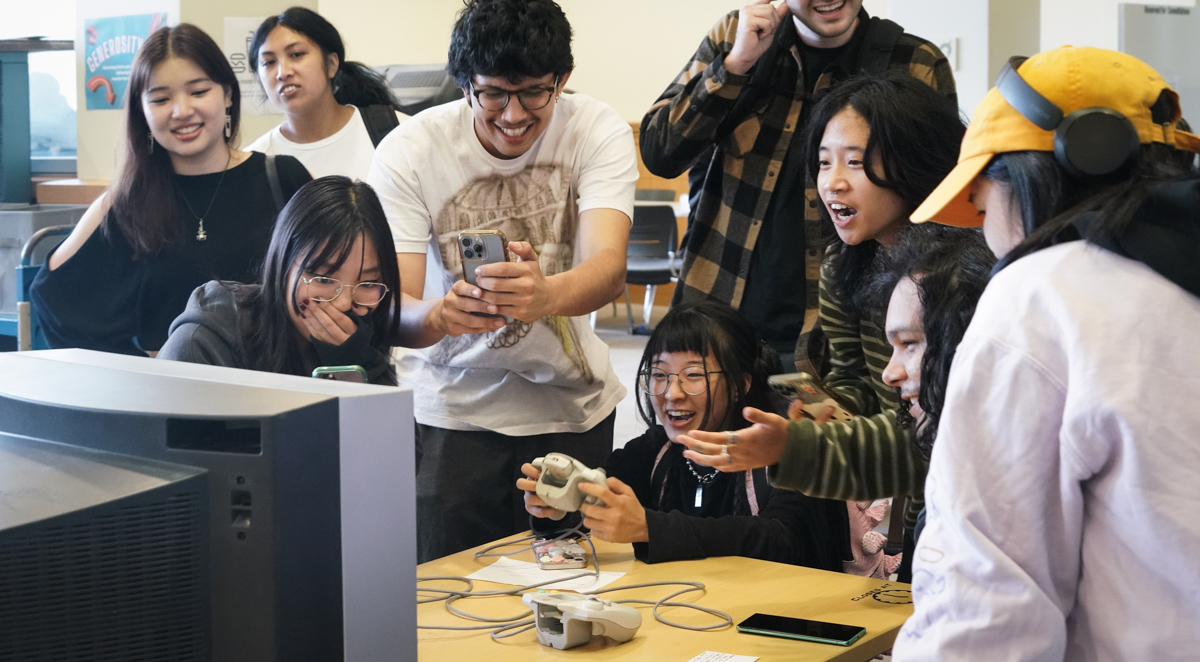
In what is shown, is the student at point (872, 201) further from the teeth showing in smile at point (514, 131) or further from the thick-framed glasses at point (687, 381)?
the teeth showing in smile at point (514, 131)

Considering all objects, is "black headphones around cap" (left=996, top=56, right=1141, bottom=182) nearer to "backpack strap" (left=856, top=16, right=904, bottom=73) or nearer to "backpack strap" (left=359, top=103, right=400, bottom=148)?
"backpack strap" (left=856, top=16, right=904, bottom=73)

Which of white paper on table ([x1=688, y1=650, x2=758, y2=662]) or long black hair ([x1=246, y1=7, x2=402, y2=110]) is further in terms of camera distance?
long black hair ([x1=246, y1=7, x2=402, y2=110])

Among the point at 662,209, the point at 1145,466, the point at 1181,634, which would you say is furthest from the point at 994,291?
the point at 662,209

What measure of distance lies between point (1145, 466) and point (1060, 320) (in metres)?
0.12

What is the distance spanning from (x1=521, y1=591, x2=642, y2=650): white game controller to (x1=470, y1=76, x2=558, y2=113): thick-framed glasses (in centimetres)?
94

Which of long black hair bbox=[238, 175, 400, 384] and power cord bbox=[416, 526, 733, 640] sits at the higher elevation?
long black hair bbox=[238, 175, 400, 384]

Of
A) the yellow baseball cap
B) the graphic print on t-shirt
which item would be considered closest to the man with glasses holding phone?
the graphic print on t-shirt

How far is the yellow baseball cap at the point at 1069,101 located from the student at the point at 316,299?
1.09 meters

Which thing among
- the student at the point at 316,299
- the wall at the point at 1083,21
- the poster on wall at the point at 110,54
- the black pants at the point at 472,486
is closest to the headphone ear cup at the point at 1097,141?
the student at the point at 316,299

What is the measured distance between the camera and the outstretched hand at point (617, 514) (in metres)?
1.63

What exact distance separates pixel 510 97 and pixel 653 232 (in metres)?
5.62

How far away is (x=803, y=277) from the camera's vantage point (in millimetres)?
2104

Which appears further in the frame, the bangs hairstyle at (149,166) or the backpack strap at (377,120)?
the backpack strap at (377,120)

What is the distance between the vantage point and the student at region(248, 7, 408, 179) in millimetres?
2477
